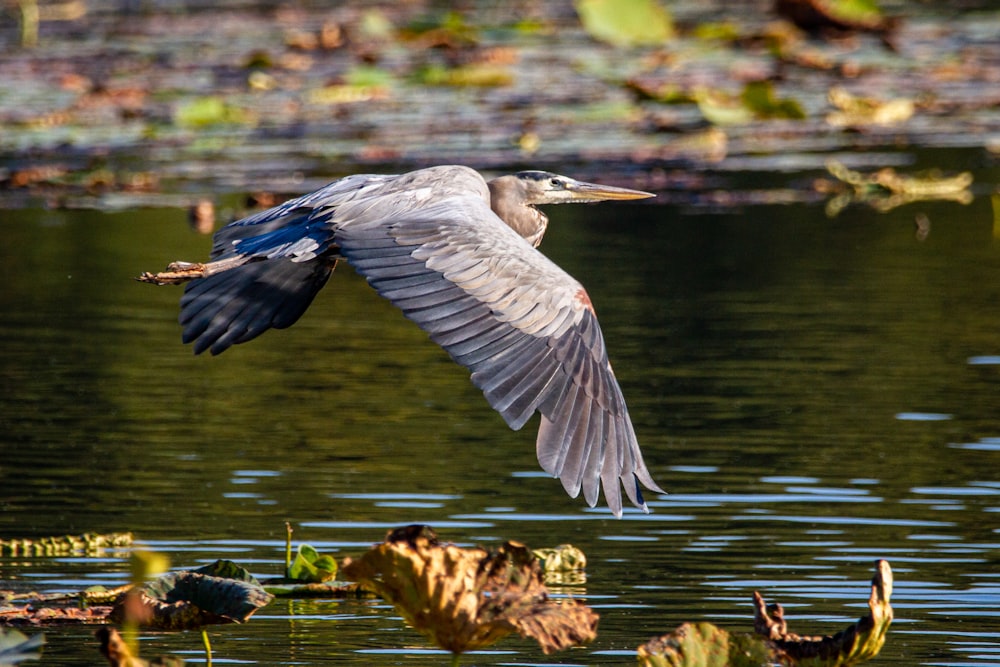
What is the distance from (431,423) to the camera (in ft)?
25.1

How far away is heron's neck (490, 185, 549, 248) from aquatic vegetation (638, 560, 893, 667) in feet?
8.73

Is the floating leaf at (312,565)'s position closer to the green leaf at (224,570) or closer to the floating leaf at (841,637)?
the green leaf at (224,570)

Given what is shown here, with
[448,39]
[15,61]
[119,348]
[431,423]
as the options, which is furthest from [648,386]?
[15,61]

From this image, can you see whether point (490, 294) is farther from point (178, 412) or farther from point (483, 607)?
point (178, 412)

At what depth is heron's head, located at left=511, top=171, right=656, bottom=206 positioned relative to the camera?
6.49 meters

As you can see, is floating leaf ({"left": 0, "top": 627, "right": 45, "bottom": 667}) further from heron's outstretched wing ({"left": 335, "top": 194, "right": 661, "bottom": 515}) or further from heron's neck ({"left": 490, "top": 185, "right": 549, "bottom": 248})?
heron's neck ({"left": 490, "top": 185, "right": 549, "bottom": 248})

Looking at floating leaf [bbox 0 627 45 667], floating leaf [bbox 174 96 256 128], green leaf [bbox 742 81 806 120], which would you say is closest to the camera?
floating leaf [bbox 0 627 45 667]

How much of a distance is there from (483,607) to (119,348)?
560 cm

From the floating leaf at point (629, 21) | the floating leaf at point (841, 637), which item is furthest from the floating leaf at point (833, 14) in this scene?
the floating leaf at point (841, 637)

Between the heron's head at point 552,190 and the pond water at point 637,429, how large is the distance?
989 mm

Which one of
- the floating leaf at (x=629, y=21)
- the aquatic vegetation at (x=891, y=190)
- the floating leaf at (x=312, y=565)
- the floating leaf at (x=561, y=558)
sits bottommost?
the aquatic vegetation at (x=891, y=190)

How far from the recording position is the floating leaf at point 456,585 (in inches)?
148

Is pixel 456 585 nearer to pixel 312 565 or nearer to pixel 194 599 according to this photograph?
pixel 194 599

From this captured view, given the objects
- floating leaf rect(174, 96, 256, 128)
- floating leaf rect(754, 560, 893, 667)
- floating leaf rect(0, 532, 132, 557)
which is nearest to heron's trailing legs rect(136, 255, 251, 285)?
floating leaf rect(0, 532, 132, 557)
